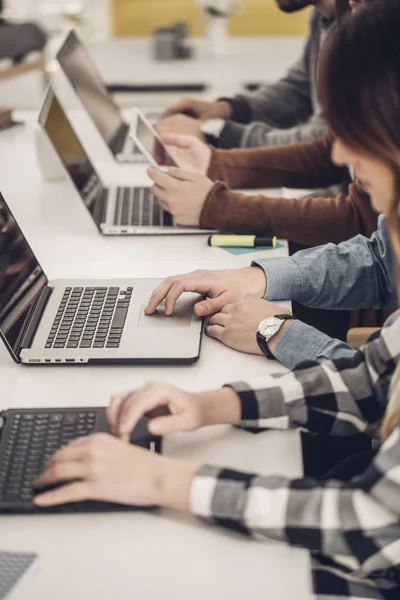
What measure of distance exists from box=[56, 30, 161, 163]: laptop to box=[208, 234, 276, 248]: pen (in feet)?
2.14

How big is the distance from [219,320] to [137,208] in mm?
599

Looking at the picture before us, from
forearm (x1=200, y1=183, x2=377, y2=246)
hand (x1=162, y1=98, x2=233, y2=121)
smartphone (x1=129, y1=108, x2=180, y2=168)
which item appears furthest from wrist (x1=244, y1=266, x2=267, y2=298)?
hand (x1=162, y1=98, x2=233, y2=121)

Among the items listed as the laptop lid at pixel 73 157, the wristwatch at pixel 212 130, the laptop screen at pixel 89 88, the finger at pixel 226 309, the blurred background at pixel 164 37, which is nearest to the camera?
the finger at pixel 226 309

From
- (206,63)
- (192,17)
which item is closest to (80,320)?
(206,63)

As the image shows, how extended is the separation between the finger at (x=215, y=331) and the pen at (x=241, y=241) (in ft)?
1.18

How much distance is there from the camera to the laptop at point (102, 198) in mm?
1639

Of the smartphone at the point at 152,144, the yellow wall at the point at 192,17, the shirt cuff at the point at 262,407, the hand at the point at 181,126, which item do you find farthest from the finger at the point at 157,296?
the yellow wall at the point at 192,17

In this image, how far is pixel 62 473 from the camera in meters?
0.85

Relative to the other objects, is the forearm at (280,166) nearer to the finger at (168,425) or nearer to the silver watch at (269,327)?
the silver watch at (269,327)

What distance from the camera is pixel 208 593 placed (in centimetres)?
75

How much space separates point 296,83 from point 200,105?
344mm

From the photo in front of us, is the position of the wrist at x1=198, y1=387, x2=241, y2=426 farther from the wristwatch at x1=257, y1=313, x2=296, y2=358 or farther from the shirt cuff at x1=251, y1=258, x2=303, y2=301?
the shirt cuff at x1=251, y1=258, x2=303, y2=301

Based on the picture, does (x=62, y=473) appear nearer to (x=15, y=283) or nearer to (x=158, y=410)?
(x=158, y=410)

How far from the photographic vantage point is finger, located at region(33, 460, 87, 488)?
33.4 inches
